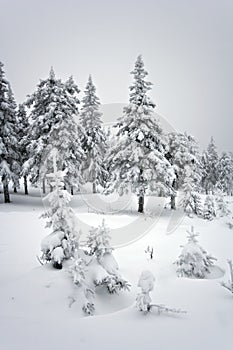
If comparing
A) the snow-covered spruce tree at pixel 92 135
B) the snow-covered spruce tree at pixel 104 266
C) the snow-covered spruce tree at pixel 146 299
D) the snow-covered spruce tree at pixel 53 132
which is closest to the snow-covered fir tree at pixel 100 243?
the snow-covered spruce tree at pixel 104 266

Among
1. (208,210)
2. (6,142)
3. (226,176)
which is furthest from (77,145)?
(226,176)

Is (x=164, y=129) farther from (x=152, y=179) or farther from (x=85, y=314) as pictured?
(x=85, y=314)

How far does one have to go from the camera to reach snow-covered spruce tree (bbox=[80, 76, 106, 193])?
31.7 metres

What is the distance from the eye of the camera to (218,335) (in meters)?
4.71

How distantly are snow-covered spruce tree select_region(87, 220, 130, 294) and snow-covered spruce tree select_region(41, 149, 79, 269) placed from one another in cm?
67

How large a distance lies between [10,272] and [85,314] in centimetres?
328

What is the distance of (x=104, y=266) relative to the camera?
7.53 meters

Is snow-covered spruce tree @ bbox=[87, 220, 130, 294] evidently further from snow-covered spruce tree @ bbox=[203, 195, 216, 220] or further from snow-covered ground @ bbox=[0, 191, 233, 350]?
snow-covered spruce tree @ bbox=[203, 195, 216, 220]

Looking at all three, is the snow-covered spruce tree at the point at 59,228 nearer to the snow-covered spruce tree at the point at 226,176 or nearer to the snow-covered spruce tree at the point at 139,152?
the snow-covered spruce tree at the point at 139,152

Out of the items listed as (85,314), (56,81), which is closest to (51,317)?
(85,314)

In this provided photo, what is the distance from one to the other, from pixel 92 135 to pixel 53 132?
11.7 metres

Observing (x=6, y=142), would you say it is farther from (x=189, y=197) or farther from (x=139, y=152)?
(x=189, y=197)

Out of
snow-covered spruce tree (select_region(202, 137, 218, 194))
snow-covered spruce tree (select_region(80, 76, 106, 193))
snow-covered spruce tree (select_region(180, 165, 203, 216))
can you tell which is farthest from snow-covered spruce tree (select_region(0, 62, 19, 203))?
snow-covered spruce tree (select_region(202, 137, 218, 194))

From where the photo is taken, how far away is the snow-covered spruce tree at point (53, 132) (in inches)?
794
